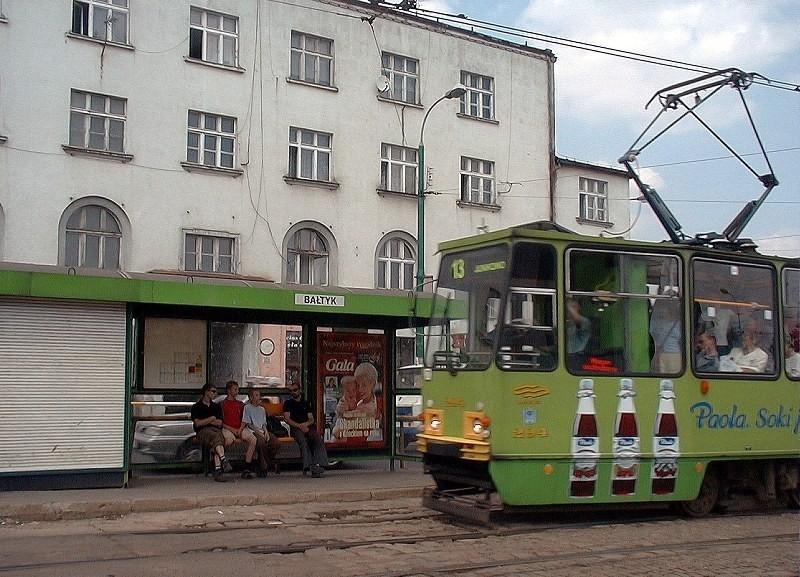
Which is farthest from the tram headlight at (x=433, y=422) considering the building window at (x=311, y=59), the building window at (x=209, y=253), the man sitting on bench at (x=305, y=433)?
the building window at (x=311, y=59)

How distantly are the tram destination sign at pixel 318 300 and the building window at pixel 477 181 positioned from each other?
19774mm

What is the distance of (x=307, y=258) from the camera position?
3103 centimetres

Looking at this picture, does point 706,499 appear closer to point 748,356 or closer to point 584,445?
point 748,356

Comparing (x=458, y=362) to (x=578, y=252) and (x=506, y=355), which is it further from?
(x=578, y=252)

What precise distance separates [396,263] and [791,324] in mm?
20979

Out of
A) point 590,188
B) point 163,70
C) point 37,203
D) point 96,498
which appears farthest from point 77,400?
point 590,188

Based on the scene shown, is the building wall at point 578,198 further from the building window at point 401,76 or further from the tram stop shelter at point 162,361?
the tram stop shelter at point 162,361

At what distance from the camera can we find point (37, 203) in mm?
26438

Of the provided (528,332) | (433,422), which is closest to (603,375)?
(528,332)

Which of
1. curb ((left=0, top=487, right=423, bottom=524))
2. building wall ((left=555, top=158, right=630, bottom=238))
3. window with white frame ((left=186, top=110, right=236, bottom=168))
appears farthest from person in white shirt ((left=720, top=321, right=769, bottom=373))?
building wall ((left=555, top=158, right=630, bottom=238))

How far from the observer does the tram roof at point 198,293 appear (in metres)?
12.7

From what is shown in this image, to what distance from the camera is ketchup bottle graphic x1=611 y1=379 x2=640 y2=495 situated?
10.9 metres

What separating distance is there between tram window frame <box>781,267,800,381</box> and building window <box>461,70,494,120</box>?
75.9 ft

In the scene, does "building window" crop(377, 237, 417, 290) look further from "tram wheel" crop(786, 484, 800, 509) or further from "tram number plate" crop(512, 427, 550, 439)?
"tram number plate" crop(512, 427, 550, 439)
